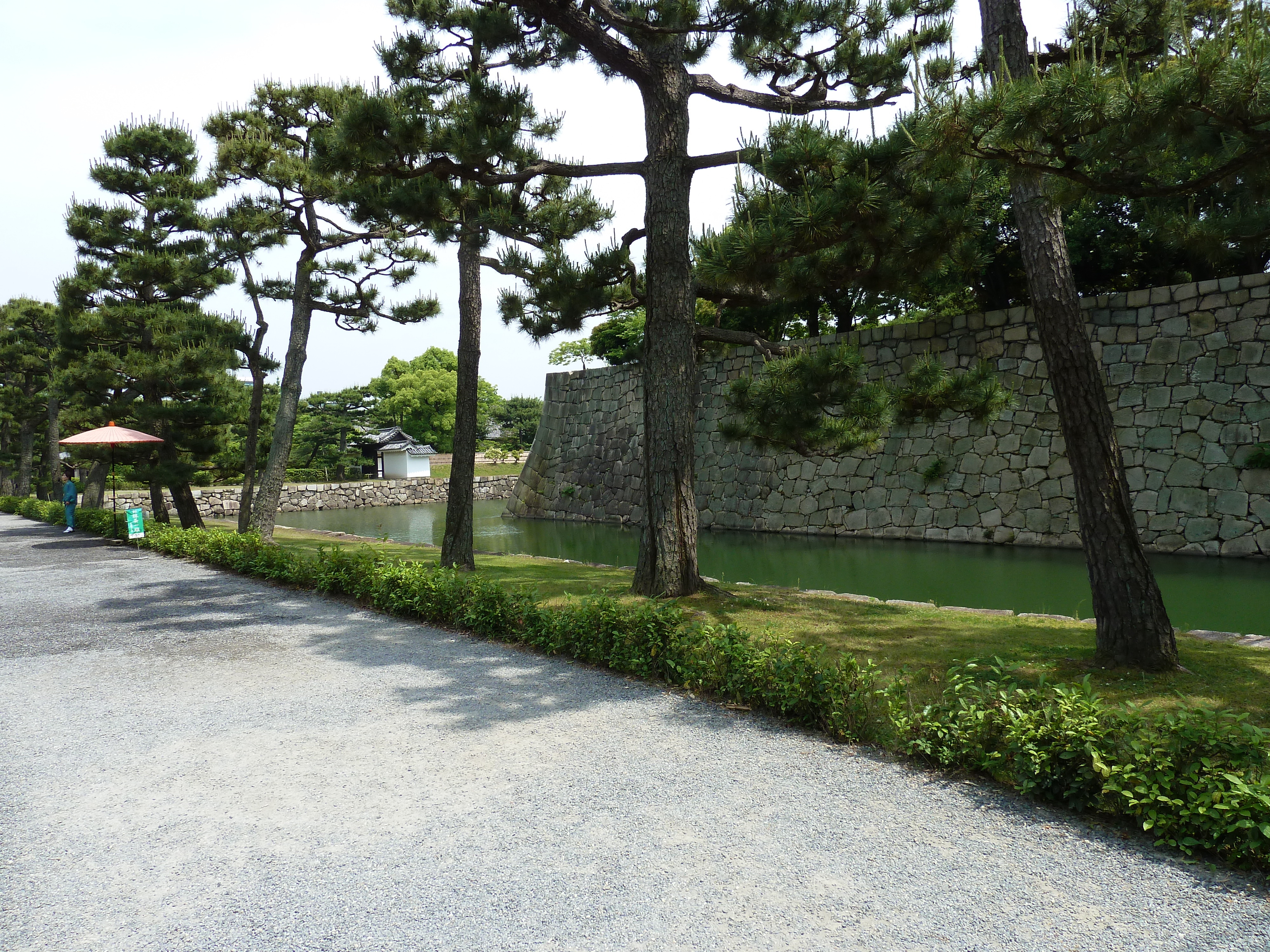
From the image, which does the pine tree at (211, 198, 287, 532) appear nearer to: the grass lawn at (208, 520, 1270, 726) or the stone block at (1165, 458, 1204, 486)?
the grass lawn at (208, 520, 1270, 726)

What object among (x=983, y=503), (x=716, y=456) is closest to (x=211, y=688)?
(x=983, y=503)

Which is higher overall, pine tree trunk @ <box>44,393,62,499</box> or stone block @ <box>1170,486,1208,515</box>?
pine tree trunk @ <box>44,393,62,499</box>

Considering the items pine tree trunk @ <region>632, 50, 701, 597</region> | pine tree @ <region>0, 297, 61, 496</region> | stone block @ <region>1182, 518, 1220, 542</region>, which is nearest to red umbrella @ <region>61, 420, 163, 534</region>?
pine tree @ <region>0, 297, 61, 496</region>

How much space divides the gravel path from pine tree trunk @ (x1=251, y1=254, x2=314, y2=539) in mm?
6406

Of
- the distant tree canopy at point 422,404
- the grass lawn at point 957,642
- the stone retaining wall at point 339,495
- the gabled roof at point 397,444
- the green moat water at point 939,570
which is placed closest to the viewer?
the grass lawn at point 957,642

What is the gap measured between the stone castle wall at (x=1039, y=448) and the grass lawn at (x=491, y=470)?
52.1 feet

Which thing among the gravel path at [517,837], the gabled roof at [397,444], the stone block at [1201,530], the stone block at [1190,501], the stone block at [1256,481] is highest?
the gabled roof at [397,444]

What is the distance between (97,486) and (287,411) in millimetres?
9721

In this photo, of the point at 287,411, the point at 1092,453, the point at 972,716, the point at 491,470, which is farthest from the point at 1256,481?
the point at 491,470

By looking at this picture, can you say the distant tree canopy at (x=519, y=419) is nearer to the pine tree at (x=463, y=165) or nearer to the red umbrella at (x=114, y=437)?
the red umbrella at (x=114, y=437)

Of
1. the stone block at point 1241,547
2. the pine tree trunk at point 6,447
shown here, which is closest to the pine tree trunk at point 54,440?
the pine tree trunk at point 6,447

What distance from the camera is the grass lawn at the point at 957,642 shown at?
141 inches

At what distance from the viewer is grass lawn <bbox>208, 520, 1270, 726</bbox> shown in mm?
3582

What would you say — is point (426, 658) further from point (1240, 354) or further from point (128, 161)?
point (128, 161)
